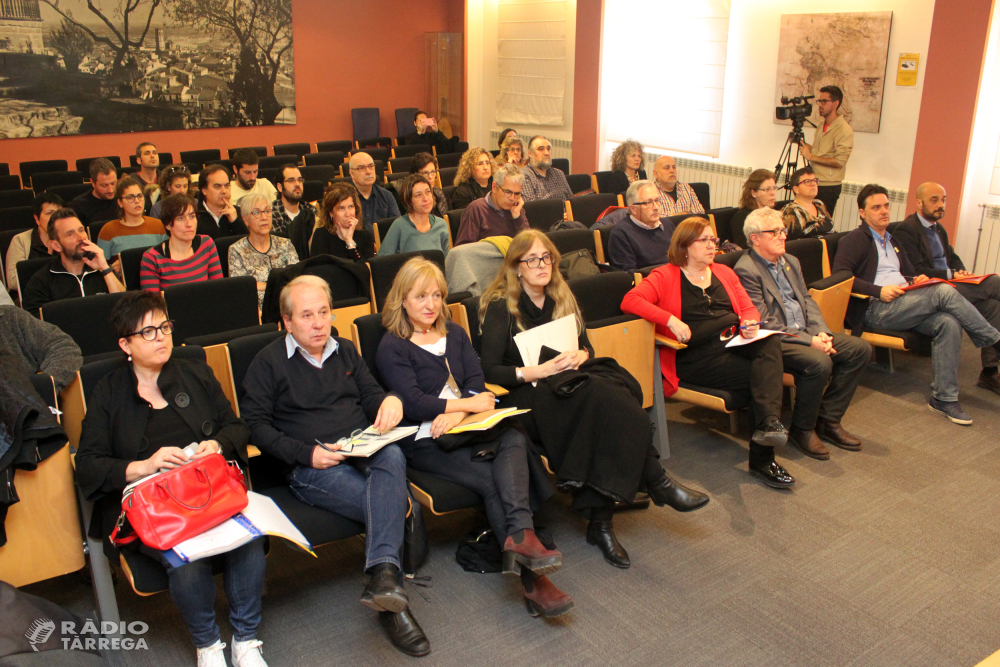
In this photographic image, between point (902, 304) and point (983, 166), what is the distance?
2664 mm

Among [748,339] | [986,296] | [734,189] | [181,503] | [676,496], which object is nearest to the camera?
[181,503]

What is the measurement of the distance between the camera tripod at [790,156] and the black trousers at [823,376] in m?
2.79

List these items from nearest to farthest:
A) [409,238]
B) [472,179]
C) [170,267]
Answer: [170,267] < [409,238] < [472,179]

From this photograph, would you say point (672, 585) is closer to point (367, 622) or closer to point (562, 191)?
point (367, 622)

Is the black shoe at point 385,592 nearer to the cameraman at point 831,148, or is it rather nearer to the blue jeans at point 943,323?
the blue jeans at point 943,323

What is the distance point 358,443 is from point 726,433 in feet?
7.49

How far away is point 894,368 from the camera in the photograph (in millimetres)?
5242

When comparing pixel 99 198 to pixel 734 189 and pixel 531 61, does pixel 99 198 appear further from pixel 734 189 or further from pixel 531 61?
pixel 531 61

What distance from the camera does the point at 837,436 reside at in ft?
13.6

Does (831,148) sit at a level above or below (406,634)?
above

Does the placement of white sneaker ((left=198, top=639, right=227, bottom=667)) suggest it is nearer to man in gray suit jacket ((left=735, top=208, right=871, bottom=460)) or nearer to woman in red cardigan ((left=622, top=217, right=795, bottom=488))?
woman in red cardigan ((left=622, top=217, right=795, bottom=488))

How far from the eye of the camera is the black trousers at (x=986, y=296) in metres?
4.84

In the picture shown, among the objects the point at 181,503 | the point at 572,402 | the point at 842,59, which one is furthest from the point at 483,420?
the point at 842,59

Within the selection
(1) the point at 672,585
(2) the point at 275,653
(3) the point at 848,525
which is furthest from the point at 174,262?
(3) the point at 848,525
